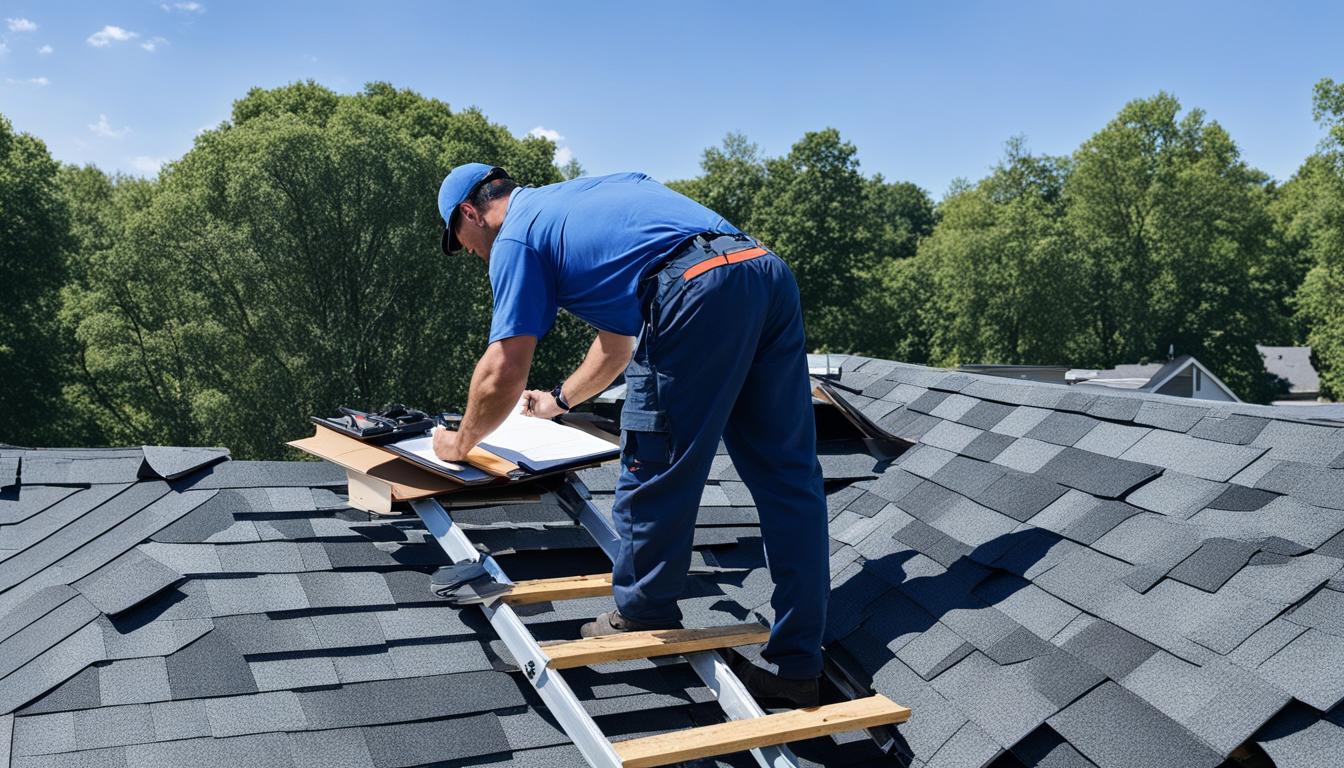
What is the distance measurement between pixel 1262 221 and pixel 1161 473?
151ft

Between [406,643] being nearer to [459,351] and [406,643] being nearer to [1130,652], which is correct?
[1130,652]

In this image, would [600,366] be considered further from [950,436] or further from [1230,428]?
[1230,428]

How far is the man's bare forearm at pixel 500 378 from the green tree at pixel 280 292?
23263 mm

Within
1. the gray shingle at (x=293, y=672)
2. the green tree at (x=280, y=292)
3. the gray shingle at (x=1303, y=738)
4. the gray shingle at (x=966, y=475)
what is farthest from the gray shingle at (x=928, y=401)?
the green tree at (x=280, y=292)

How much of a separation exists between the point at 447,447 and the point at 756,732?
1361 mm

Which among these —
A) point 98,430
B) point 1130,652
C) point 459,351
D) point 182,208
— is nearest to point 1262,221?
point 459,351

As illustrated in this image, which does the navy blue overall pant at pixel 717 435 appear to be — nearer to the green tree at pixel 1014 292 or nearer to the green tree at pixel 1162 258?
the green tree at pixel 1014 292

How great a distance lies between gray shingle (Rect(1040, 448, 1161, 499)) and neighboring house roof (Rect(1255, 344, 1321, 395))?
43.9m

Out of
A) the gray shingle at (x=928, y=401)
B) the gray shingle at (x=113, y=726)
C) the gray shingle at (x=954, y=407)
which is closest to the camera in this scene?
the gray shingle at (x=113, y=726)

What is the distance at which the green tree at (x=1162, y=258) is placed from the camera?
130ft

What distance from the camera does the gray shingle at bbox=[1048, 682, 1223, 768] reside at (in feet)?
6.11

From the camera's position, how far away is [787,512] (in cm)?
254

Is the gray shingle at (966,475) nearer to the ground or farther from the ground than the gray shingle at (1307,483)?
nearer to the ground

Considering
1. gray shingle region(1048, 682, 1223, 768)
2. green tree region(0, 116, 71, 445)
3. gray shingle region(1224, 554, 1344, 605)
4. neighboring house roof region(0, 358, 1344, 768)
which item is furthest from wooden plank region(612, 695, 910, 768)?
green tree region(0, 116, 71, 445)
